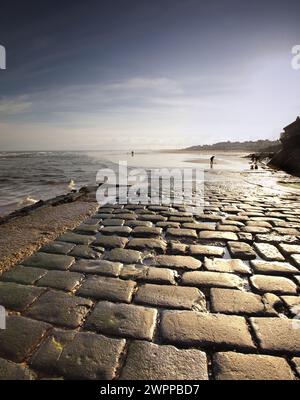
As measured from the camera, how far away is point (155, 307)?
2100 millimetres

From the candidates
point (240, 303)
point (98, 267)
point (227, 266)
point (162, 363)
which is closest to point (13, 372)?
point (162, 363)

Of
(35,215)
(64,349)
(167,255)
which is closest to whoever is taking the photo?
(64,349)

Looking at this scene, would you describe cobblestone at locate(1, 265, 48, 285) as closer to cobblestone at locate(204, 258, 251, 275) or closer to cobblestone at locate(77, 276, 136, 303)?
cobblestone at locate(77, 276, 136, 303)

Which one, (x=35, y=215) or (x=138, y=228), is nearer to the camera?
(x=138, y=228)

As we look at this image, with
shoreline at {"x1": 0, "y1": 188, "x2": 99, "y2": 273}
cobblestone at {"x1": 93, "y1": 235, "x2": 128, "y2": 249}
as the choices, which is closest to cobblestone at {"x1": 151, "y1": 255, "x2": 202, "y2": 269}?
cobblestone at {"x1": 93, "y1": 235, "x2": 128, "y2": 249}

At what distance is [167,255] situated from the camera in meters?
3.08

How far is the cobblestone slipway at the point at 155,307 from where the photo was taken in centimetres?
156

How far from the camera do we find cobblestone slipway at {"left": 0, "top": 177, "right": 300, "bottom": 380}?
1562 mm

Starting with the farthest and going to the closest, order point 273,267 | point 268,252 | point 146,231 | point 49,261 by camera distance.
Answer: point 146,231 → point 268,252 → point 49,261 → point 273,267

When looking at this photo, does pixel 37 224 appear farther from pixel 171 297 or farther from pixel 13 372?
pixel 13 372

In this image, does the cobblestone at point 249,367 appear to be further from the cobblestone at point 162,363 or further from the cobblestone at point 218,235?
the cobblestone at point 218,235
